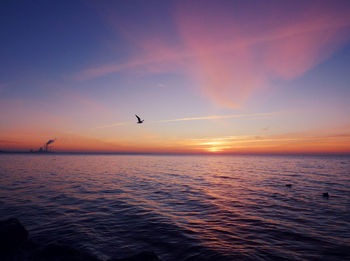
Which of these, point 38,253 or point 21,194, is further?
point 21,194

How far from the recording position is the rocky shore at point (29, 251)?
8.41 m

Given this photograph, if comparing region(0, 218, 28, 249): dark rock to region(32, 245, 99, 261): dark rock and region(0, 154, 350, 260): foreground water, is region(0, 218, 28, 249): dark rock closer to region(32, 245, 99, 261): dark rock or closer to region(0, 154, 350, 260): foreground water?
region(0, 154, 350, 260): foreground water

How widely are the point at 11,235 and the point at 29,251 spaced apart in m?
1.47

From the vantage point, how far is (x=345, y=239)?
38.0 ft

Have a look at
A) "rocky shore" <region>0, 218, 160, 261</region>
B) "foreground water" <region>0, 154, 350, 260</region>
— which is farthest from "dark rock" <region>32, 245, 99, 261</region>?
"foreground water" <region>0, 154, 350, 260</region>

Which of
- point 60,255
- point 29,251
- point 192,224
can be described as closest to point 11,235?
point 29,251

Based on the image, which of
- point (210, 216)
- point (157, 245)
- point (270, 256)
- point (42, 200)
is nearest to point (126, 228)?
point (157, 245)

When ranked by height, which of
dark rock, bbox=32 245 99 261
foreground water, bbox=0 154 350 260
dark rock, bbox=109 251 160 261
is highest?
dark rock, bbox=109 251 160 261

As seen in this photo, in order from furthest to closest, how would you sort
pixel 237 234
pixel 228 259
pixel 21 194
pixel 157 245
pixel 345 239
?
pixel 21 194 < pixel 237 234 < pixel 345 239 < pixel 157 245 < pixel 228 259

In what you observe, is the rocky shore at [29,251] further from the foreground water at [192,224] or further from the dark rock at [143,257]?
the foreground water at [192,224]

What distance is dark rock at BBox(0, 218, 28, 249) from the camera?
9430mm

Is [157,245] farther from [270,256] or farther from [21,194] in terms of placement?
[21,194]

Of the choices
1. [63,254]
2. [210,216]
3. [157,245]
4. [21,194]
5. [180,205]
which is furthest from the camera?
[21,194]

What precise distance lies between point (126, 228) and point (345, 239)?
13.9 meters
